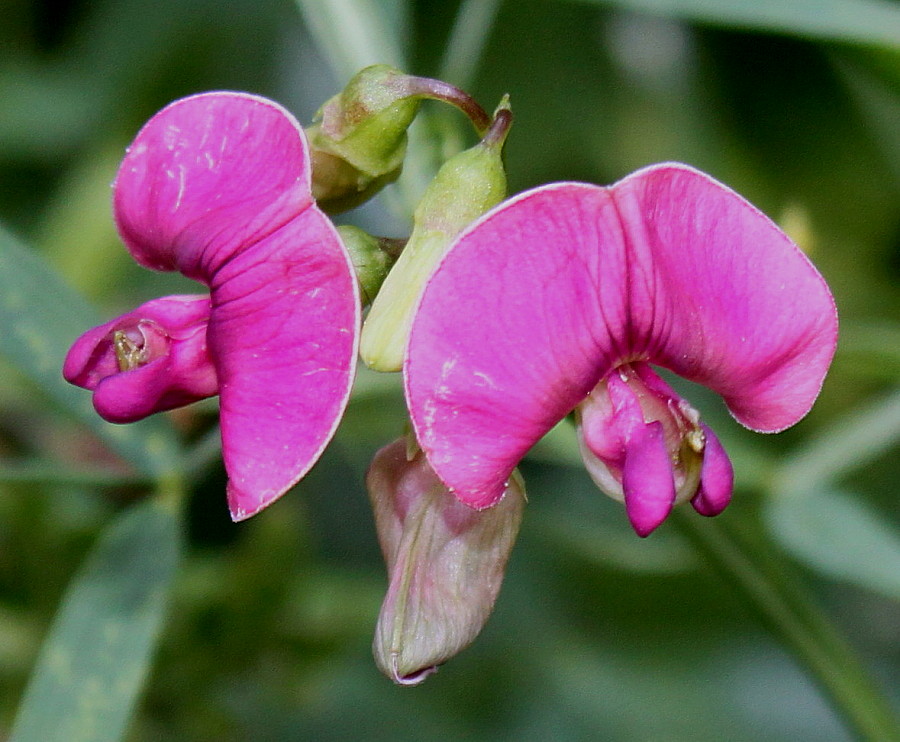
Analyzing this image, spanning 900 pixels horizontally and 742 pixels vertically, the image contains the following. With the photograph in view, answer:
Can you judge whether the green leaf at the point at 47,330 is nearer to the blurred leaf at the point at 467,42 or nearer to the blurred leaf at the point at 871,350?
the blurred leaf at the point at 467,42

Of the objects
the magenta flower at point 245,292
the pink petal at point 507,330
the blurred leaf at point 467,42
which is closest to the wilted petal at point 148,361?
the magenta flower at point 245,292

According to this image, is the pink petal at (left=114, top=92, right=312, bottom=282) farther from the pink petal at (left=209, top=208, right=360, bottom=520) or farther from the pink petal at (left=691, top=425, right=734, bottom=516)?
the pink petal at (left=691, top=425, right=734, bottom=516)

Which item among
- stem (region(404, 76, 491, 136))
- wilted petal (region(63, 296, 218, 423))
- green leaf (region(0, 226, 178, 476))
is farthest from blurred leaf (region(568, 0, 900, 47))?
green leaf (region(0, 226, 178, 476))

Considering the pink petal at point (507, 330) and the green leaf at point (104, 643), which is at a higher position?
the pink petal at point (507, 330)

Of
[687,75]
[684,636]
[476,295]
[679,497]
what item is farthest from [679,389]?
[476,295]

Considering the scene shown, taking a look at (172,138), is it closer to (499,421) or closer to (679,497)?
(499,421)

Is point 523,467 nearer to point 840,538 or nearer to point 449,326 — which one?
point 840,538
